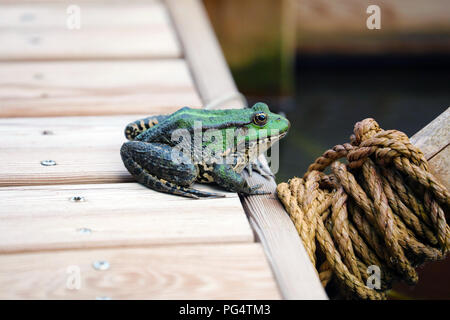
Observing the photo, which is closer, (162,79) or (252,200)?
(252,200)

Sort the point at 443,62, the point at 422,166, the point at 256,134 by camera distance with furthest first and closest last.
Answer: the point at 443,62 → the point at 256,134 → the point at 422,166

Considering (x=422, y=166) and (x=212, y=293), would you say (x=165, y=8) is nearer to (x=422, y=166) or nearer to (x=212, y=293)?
(x=422, y=166)

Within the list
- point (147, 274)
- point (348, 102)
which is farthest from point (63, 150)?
point (348, 102)

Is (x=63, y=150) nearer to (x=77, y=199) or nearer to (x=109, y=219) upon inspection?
(x=77, y=199)

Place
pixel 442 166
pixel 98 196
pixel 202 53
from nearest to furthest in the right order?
1. pixel 442 166
2. pixel 98 196
3. pixel 202 53

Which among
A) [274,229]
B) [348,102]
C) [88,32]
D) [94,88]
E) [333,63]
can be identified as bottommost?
[348,102]
